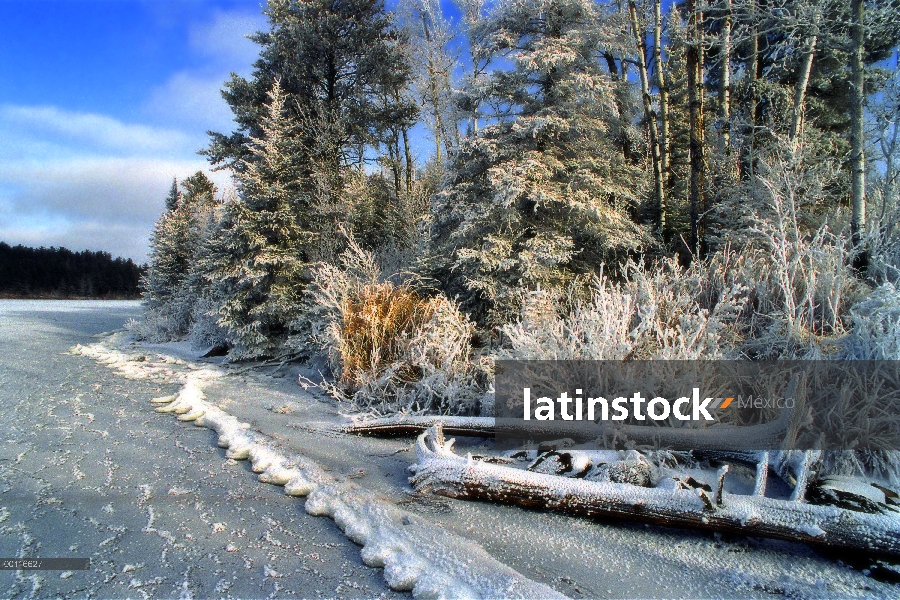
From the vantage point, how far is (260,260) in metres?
10.2

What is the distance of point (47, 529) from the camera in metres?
2.90

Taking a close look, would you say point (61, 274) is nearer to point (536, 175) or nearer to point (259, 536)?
point (536, 175)

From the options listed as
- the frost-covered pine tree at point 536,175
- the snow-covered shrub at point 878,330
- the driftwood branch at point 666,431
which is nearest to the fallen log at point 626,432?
the driftwood branch at point 666,431

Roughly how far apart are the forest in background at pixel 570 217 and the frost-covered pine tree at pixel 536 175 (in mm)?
43

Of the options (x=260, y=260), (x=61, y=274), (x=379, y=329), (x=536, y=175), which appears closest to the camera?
(x=379, y=329)

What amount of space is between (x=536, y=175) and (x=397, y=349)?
147 inches

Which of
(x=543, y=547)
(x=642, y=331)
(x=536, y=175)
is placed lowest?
(x=543, y=547)

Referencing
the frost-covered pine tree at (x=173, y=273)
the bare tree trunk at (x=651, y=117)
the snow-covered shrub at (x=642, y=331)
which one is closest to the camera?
the snow-covered shrub at (x=642, y=331)

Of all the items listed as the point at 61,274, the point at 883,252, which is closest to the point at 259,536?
the point at 883,252

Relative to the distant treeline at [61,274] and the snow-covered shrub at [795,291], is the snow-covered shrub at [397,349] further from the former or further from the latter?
the distant treeline at [61,274]

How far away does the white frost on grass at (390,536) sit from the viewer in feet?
7.80

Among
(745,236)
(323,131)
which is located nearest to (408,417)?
(745,236)

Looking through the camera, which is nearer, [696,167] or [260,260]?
[696,167]

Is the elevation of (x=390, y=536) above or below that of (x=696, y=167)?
below
